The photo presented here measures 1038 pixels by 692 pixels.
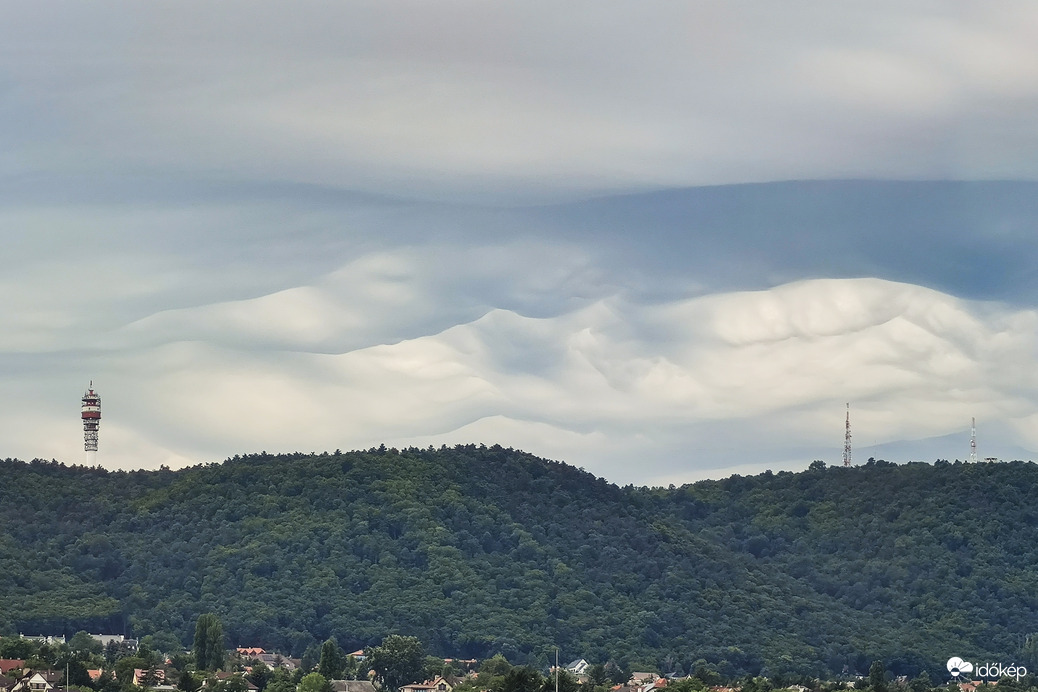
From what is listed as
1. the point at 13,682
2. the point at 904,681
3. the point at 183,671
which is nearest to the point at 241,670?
the point at 183,671

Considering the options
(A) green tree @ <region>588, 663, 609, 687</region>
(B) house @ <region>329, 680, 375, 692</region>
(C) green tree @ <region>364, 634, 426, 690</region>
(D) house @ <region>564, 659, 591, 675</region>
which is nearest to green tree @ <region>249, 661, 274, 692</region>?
(B) house @ <region>329, 680, 375, 692</region>

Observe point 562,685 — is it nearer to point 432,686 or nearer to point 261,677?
point 432,686

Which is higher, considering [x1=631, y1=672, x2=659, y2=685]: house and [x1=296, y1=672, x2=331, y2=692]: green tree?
[x1=296, y1=672, x2=331, y2=692]: green tree

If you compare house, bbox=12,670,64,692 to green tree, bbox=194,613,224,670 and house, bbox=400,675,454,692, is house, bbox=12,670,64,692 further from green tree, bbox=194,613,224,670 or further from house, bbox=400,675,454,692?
house, bbox=400,675,454,692

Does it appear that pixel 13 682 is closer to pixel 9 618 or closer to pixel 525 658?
pixel 9 618

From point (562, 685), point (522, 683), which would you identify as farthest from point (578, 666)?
point (522, 683)

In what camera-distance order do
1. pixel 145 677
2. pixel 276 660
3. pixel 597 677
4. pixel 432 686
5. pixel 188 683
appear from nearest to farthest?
pixel 188 683, pixel 145 677, pixel 432 686, pixel 597 677, pixel 276 660
